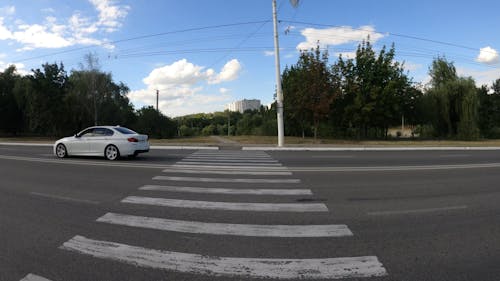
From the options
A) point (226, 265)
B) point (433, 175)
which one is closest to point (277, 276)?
point (226, 265)

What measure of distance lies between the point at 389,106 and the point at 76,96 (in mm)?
40372

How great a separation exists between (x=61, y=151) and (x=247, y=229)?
12.9 meters

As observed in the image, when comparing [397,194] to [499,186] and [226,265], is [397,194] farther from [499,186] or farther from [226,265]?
[226,265]

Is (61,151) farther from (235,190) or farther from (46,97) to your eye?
(46,97)

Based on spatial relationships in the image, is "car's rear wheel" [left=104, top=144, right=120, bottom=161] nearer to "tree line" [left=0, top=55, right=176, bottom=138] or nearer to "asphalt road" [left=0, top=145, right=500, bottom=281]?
"asphalt road" [left=0, top=145, right=500, bottom=281]

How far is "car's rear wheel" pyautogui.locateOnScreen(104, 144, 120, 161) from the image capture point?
13305 mm

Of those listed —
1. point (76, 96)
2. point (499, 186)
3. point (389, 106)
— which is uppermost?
point (76, 96)

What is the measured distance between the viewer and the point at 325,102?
25.8 m

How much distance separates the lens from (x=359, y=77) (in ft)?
110

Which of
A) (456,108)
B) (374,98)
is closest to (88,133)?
(374,98)

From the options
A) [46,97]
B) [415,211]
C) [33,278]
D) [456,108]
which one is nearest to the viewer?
[33,278]

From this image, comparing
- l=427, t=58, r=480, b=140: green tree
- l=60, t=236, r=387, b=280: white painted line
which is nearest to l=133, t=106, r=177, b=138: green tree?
l=427, t=58, r=480, b=140: green tree

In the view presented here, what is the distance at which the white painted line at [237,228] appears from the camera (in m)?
4.50

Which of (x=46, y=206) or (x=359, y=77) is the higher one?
(x=359, y=77)
